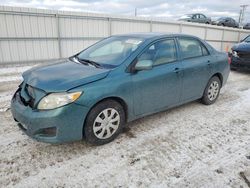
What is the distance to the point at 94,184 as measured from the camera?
7.87ft

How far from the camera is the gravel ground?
2.46 meters

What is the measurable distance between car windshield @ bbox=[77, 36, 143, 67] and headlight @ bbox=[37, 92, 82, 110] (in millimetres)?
909

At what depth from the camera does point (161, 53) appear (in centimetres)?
376

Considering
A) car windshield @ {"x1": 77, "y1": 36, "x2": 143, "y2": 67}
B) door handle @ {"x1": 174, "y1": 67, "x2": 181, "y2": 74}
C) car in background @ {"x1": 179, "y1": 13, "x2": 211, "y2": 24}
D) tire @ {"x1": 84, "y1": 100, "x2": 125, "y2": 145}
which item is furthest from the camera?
car in background @ {"x1": 179, "y1": 13, "x2": 211, "y2": 24}

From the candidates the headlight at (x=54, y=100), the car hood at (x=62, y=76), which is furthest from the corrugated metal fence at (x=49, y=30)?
the headlight at (x=54, y=100)

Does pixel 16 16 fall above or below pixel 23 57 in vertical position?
above

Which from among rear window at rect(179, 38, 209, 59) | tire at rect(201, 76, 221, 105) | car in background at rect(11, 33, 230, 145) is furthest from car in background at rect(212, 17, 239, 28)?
car in background at rect(11, 33, 230, 145)

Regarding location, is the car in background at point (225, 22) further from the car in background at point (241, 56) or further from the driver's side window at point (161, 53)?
the driver's side window at point (161, 53)

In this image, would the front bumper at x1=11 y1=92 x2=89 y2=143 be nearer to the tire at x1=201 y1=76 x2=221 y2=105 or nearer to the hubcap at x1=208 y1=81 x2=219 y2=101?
the tire at x1=201 y1=76 x2=221 y2=105

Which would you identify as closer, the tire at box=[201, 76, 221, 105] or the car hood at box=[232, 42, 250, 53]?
the tire at box=[201, 76, 221, 105]

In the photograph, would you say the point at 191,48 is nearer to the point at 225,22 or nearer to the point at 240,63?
the point at 240,63

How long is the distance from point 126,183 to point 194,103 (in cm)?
310

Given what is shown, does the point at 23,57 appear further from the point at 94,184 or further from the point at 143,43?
the point at 94,184

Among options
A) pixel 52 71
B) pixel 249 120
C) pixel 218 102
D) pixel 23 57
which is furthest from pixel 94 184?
pixel 23 57
